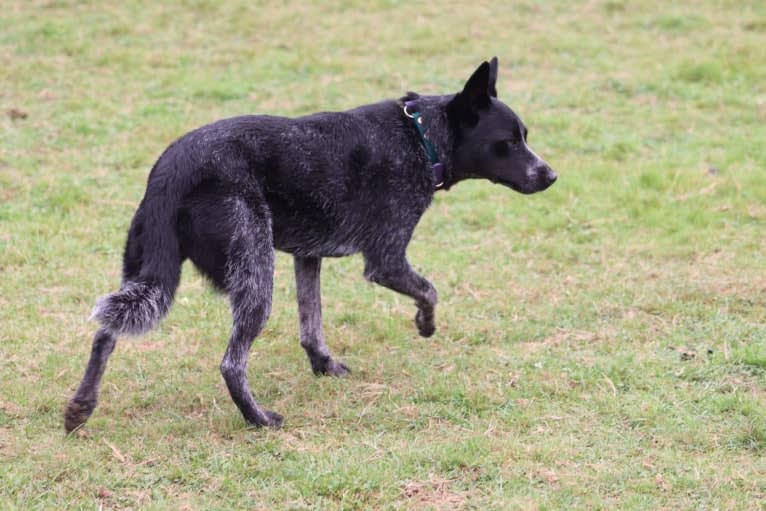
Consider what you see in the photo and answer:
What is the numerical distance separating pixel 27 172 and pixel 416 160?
4725 millimetres

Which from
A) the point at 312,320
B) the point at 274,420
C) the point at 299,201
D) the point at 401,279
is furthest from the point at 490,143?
the point at 274,420

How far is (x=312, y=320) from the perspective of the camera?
6.34 metres

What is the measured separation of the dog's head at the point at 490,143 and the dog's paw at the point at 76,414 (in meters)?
2.54

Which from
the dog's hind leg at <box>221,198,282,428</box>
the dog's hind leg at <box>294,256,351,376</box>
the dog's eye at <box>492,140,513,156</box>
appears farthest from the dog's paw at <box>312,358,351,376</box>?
the dog's eye at <box>492,140,513,156</box>

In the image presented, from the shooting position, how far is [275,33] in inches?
530

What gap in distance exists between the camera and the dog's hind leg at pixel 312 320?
6.30 meters

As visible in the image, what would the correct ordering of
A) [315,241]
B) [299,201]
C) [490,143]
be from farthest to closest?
[490,143]
[315,241]
[299,201]

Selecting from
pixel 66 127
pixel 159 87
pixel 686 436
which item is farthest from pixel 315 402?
pixel 159 87

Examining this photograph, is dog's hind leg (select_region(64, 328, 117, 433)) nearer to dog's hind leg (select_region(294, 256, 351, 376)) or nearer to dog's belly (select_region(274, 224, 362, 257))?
dog's belly (select_region(274, 224, 362, 257))

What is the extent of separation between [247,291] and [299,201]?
0.60m

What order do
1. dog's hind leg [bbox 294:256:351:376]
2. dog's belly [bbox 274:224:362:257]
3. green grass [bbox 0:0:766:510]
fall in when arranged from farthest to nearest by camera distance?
dog's hind leg [bbox 294:256:351:376]
dog's belly [bbox 274:224:362:257]
green grass [bbox 0:0:766:510]

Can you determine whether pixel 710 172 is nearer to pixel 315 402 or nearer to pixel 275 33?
pixel 315 402

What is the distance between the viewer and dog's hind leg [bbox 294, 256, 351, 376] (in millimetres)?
6297

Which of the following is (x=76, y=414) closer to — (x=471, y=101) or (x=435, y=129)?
(x=435, y=129)
